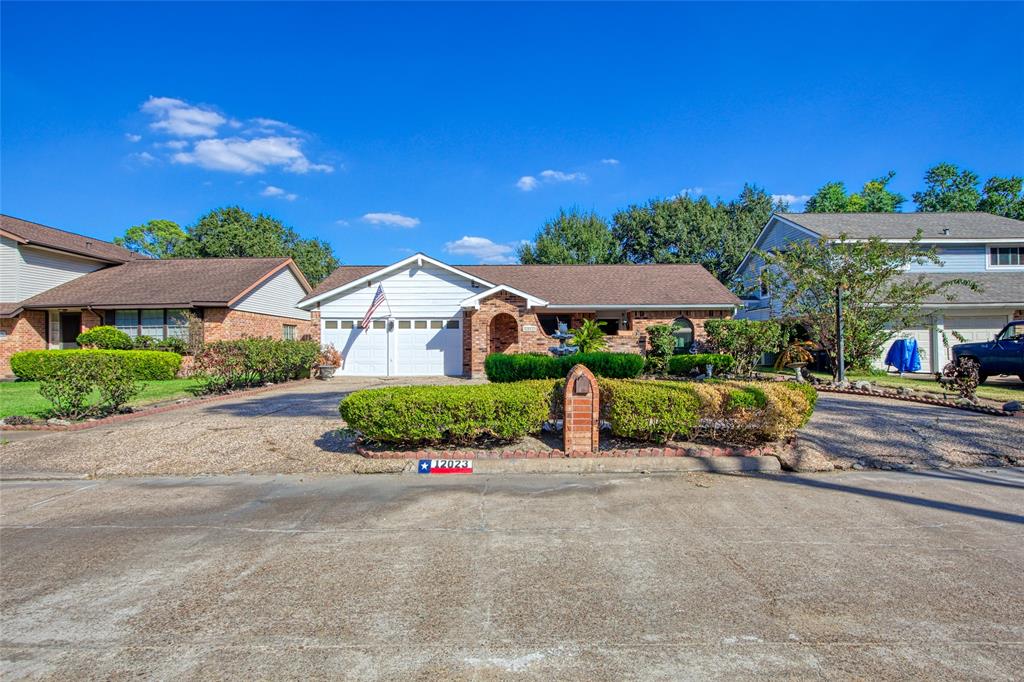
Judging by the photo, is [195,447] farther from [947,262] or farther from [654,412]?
[947,262]

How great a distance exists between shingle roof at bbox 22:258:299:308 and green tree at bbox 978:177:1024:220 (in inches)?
1795

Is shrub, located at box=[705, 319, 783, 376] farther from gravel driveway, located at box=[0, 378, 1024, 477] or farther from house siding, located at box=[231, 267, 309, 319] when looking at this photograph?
house siding, located at box=[231, 267, 309, 319]

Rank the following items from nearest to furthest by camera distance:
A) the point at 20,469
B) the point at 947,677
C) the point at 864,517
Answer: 1. the point at 947,677
2. the point at 864,517
3. the point at 20,469

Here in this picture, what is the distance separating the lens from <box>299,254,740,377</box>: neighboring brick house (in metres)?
20.1

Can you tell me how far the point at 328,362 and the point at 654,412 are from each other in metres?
15.5

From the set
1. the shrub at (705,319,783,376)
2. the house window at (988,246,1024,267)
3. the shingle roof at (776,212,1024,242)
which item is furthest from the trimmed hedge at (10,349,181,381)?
the house window at (988,246,1024,267)

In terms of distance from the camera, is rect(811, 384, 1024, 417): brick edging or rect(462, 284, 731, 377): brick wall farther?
rect(462, 284, 731, 377): brick wall

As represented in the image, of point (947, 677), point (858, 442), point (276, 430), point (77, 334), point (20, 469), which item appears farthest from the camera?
point (77, 334)

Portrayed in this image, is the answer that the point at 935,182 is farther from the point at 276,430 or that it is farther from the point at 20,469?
the point at 20,469

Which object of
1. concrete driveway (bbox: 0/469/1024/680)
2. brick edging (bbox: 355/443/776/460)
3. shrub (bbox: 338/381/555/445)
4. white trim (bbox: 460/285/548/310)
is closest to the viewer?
concrete driveway (bbox: 0/469/1024/680)

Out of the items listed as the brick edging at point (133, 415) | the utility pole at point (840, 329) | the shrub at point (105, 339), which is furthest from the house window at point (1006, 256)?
the shrub at point (105, 339)

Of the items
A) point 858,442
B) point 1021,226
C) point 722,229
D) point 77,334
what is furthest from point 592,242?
point 858,442

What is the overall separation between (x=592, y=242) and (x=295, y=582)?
1547 inches

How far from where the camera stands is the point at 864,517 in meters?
5.11
